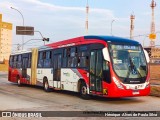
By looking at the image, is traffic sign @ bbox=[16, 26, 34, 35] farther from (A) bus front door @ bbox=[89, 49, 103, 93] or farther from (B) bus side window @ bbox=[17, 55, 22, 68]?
(A) bus front door @ bbox=[89, 49, 103, 93]

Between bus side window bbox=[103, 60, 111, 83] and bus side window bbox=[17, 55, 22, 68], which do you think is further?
bus side window bbox=[17, 55, 22, 68]

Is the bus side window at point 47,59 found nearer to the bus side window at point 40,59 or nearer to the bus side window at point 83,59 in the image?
the bus side window at point 40,59

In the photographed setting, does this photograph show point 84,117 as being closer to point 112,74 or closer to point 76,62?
point 112,74

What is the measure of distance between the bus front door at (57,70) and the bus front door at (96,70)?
13.6 ft

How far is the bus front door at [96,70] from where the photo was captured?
15731 millimetres

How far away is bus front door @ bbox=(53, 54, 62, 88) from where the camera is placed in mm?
20391

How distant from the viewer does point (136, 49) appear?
16.2 meters

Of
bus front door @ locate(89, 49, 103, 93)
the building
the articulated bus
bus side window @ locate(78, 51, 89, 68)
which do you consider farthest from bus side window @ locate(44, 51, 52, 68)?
the building

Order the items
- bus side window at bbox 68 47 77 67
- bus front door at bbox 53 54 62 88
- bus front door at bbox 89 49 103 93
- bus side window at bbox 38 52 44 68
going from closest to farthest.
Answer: bus front door at bbox 89 49 103 93 < bus side window at bbox 68 47 77 67 < bus front door at bbox 53 54 62 88 < bus side window at bbox 38 52 44 68

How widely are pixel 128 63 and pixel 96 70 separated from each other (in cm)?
156

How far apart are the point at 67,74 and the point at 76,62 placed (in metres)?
1.26

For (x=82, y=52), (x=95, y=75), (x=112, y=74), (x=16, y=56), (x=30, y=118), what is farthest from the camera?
(x=16, y=56)

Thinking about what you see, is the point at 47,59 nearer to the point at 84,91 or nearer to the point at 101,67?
the point at 84,91

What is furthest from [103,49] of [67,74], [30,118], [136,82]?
[30,118]
